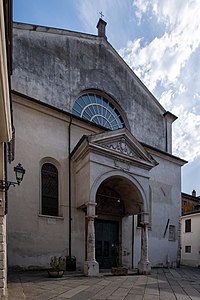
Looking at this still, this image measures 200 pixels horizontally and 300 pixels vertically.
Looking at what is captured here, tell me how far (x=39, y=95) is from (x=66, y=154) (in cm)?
354

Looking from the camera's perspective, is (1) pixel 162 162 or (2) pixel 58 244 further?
(1) pixel 162 162

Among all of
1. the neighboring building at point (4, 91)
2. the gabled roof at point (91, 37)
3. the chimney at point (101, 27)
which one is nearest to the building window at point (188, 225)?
the gabled roof at point (91, 37)

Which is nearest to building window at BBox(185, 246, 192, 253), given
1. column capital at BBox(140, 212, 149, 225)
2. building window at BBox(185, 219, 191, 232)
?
building window at BBox(185, 219, 191, 232)

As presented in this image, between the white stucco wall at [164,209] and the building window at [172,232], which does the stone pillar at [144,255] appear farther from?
the building window at [172,232]

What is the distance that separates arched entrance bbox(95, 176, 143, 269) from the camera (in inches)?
615

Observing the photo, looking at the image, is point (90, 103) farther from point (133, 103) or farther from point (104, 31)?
point (104, 31)

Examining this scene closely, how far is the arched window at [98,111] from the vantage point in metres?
17.8

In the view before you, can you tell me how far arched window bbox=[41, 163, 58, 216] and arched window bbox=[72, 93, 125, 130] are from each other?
4228 mm

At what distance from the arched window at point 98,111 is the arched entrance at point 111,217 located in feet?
15.4

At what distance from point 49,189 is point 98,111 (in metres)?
6.68

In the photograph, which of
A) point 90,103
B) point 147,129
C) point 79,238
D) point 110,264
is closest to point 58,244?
point 79,238

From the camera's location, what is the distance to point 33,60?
15.7 metres

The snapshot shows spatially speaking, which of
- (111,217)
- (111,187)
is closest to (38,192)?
(111,187)

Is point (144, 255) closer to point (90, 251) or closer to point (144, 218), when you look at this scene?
point (144, 218)
